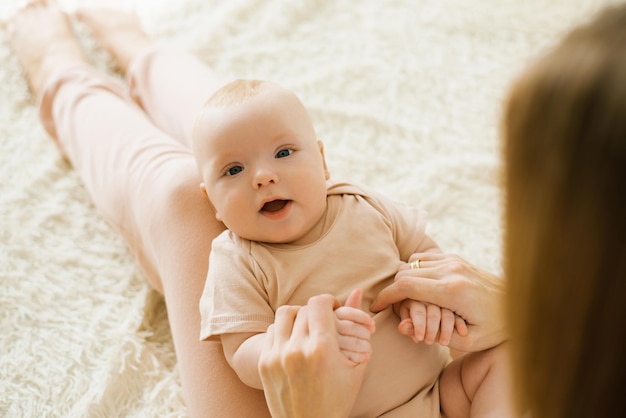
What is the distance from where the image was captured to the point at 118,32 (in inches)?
66.7

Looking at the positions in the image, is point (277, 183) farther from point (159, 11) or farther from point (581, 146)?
point (159, 11)

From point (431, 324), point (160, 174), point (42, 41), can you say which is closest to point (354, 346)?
point (431, 324)

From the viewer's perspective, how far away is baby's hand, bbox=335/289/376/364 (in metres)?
0.76

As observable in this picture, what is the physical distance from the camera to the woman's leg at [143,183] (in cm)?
93

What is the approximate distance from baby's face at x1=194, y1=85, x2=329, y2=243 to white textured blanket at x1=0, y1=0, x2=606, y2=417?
0.34m

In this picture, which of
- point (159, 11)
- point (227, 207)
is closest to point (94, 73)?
point (159, 11)

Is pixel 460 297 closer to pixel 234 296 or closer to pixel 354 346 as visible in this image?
pixel 354 346

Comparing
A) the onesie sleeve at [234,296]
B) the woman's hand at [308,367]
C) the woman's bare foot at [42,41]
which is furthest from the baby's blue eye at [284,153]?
the woman's bare foot at [42,41]

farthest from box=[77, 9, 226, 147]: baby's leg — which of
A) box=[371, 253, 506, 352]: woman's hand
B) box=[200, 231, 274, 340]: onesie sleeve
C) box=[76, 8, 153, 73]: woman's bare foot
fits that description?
box=[371, 253, 506, 352]: woman's hand

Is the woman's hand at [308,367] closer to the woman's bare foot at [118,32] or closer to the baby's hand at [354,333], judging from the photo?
the baby's hand at [354,333]

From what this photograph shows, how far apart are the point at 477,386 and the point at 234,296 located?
0.33 meters

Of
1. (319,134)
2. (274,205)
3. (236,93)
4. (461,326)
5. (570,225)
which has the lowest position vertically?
(319,134)

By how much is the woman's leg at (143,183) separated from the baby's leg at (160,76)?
39mm

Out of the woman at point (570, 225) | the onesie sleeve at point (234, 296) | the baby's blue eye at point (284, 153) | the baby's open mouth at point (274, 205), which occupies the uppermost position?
the woman at point (570, 225)
